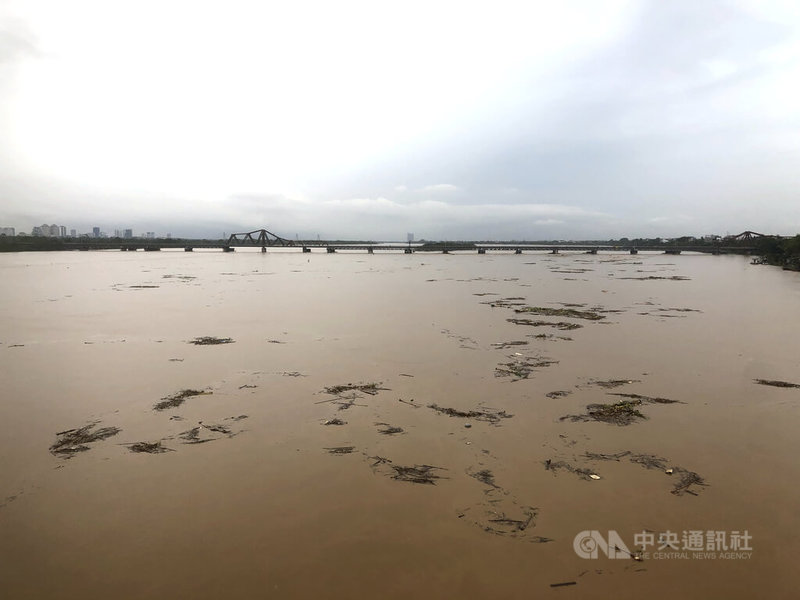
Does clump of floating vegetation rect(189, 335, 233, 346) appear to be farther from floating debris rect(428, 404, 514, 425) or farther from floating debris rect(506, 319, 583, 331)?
floating debris rect(506, 319, 583, 331)

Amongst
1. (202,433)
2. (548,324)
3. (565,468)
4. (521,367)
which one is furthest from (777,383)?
(202,433)

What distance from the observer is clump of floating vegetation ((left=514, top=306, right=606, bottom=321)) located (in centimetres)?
1439

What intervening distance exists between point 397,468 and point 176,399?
13.3 ft

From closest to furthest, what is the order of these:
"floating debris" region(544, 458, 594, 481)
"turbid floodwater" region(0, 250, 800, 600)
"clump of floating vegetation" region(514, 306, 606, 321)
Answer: "turbid floodwater" region(0, 250, 800, 600) < "floating debris" region(544, 458, 594, 481) < "clump of floating vegetation" region(514, 306, 606, 321)

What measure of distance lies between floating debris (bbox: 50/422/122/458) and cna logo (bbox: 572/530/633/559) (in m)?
5.54

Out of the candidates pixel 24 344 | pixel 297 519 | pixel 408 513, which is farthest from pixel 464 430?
pixel 24 344

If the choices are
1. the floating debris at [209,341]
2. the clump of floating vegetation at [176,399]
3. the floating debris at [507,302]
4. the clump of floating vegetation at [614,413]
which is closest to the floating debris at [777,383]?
Answer: the clump of floating vegetation at [614,413]

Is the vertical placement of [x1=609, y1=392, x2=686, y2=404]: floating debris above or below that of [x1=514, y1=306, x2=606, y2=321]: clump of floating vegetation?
below

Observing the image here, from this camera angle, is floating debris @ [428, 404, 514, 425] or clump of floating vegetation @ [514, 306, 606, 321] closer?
floating debris @ [428, 404, 514, 425]

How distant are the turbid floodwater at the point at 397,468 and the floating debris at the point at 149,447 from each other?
0.04 m

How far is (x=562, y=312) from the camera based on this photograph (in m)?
15.5

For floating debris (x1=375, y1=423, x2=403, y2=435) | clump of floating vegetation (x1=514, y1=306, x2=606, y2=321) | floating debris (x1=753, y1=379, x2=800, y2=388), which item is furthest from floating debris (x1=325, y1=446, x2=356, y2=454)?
clump of floating vegetation (x1=514, y1=306, x2=606, y2=321)

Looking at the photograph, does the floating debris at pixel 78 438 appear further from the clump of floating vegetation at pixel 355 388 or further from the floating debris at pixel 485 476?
the floating debris at pixel 485 476

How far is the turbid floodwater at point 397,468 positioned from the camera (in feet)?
10.8
